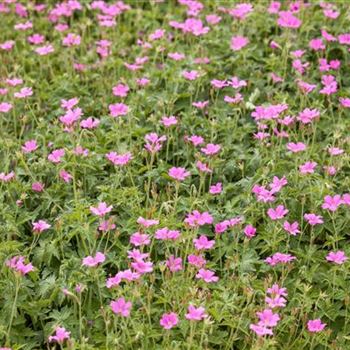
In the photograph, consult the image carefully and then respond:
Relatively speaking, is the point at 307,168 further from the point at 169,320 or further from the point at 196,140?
the point at 169,320

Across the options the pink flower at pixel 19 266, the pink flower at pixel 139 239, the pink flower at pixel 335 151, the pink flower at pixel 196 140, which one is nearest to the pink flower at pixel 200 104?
the pink flower at pixel 196 140

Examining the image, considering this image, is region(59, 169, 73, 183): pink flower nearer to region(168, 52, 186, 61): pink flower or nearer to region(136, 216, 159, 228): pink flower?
region(136, 216, 159, 228): pink flower

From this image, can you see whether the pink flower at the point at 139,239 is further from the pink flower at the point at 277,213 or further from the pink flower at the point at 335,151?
the pink flower at the point at 335,151

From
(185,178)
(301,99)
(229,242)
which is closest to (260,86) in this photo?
(301,99)

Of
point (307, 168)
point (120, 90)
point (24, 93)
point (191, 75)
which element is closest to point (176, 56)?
point (191, 75)

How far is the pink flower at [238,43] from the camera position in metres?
4.77

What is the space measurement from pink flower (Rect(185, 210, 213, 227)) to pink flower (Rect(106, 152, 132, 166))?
42 centimetres

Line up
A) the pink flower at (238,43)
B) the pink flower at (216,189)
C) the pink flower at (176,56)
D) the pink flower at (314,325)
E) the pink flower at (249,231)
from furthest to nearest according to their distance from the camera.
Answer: the pink flower at (238,43) → the pink flower at (176,56) → the pink flower at (216,189) → the pink flower at (249,231) → the pink flower at (314,325)

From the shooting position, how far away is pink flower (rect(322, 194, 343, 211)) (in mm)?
3582

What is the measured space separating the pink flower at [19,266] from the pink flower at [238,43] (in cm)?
204

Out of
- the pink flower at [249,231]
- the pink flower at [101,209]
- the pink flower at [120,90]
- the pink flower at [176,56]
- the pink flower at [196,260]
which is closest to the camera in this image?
the pink flower at [196,260]

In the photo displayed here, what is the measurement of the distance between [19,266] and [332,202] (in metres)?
1.34

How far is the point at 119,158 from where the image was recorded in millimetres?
3785

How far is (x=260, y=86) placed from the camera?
4680 millimetres
